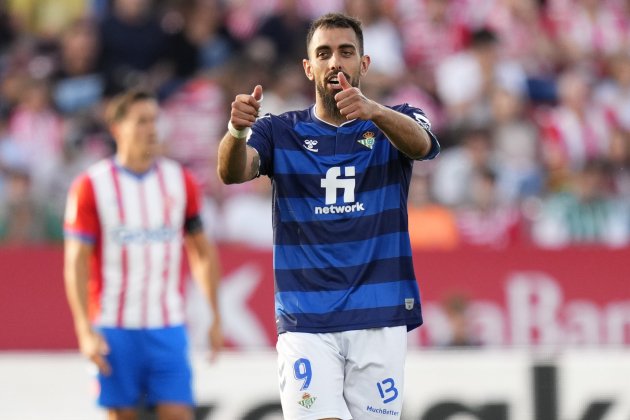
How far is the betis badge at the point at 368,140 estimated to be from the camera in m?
5.44

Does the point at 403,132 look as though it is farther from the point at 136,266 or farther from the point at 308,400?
the point at 136,266

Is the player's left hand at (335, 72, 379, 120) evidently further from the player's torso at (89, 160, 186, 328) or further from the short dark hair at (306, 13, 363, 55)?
the player's torso at (89, 160, 186, 328)

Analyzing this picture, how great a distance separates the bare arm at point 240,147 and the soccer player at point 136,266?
250 cm

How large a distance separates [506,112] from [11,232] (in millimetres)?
4822

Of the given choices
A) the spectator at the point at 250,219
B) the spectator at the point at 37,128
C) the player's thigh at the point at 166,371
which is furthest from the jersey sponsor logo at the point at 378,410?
the spectator at the point at 37,128

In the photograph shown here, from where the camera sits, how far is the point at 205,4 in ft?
43.6

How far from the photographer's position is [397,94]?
12820mm

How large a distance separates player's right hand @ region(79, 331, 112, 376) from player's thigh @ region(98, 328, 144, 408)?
0.28ft

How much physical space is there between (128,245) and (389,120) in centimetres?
300

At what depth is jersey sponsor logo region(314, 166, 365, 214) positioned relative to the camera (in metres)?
5.38

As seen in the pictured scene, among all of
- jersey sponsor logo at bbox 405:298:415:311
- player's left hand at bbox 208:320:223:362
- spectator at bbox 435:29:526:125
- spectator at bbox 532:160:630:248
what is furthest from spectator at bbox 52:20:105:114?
jersey sponsor logo at bbox 405:298:415:311

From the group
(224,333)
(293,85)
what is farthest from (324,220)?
(293,85)

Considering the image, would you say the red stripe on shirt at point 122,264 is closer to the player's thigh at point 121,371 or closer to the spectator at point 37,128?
the player's thigh at point 121,371

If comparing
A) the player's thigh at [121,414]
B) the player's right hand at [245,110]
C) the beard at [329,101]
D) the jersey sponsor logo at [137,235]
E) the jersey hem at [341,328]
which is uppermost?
the beard at [329,101]
